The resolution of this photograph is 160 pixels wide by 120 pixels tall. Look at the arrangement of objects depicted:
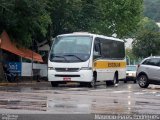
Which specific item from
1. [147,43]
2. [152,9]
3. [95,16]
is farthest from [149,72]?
[152,9]

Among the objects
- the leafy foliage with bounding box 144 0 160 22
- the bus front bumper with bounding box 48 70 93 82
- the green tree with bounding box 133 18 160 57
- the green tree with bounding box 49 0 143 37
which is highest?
the leafy foliage with bounding box 144 0 160 22

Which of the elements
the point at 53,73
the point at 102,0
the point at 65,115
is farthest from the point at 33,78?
the point at 65,115

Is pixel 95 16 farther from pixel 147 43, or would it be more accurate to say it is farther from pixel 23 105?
pixel 23 105

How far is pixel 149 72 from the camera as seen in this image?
97.8ft

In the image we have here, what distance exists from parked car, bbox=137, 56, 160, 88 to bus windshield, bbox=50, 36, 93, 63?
11.1 feet

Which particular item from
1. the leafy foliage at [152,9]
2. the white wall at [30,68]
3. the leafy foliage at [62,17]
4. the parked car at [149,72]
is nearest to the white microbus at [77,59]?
the parked car at [149,72]

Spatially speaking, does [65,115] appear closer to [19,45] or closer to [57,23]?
[19,45]

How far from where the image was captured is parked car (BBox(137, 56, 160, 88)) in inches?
1161

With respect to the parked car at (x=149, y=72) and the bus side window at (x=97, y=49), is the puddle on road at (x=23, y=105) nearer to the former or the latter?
the bus side window at (x=97, y=49)

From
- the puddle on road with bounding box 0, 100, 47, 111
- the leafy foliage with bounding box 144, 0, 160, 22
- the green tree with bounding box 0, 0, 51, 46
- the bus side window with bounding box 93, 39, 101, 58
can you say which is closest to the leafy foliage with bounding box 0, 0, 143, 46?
the green tree with bounding box 0, 0, 51, 46

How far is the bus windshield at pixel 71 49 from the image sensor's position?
28.5 metres

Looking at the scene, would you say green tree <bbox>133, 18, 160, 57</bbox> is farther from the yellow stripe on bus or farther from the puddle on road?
the puddle on road

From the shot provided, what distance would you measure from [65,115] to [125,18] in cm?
4243

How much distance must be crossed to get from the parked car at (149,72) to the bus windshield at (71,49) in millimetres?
3389
